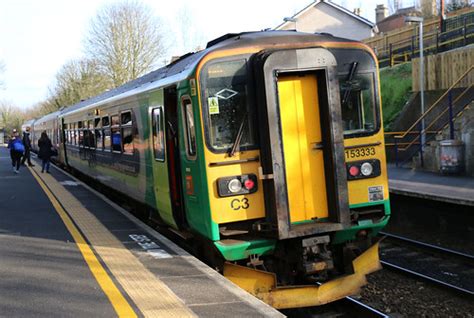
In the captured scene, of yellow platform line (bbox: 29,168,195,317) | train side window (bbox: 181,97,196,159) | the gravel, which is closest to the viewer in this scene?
yellow platform line (bbox: 29,168,195,317)

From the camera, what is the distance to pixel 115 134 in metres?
11.3

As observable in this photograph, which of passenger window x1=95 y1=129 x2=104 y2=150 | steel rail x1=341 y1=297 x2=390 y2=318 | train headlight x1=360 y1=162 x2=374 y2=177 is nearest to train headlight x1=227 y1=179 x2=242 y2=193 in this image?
train headlight x1=360 y1=162 x2=374 y2=177

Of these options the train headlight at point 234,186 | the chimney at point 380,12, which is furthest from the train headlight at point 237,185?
the chimney at point 380,12

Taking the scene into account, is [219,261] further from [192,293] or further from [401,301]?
[401,301]

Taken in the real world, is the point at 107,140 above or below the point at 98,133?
below

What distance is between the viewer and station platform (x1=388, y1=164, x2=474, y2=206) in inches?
440

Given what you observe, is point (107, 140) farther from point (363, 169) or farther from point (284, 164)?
point (363, 169)

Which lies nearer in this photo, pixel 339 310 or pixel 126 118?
pixel 339 310

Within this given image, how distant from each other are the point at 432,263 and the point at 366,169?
12.2 feet

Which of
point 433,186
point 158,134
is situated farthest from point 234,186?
point 433,186

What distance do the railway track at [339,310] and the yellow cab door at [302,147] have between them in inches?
52.1

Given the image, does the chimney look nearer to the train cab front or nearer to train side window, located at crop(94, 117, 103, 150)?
train side window, located at crop(94, 117, 103, 150)

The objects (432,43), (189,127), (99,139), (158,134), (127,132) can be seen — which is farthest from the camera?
(432,43)

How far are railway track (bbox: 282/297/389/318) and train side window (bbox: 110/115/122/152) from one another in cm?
537
